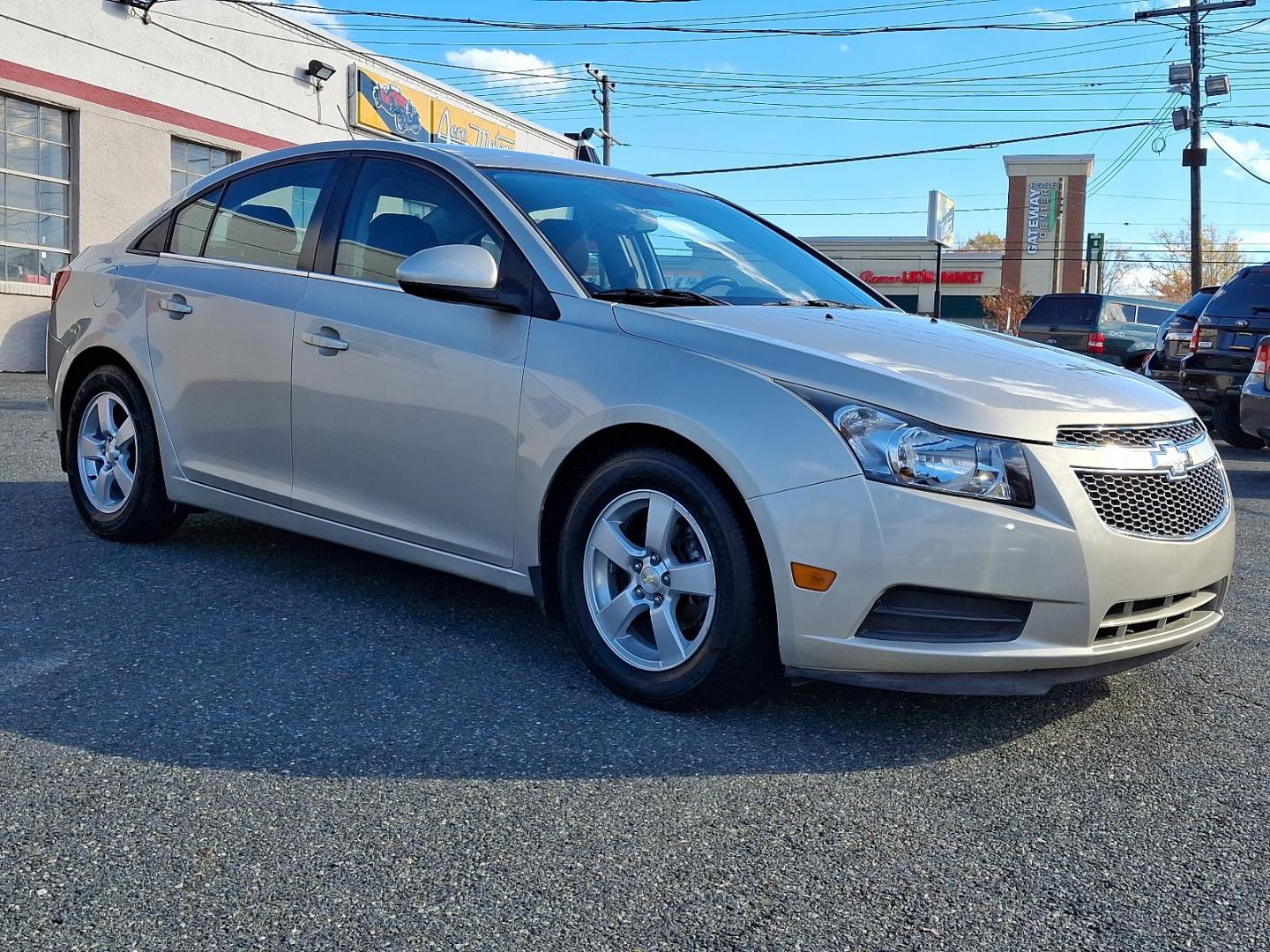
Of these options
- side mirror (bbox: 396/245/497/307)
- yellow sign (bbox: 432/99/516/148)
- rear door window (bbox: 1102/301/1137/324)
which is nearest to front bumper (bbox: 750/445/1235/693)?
side mirror (bbox: 396/245/497/307)

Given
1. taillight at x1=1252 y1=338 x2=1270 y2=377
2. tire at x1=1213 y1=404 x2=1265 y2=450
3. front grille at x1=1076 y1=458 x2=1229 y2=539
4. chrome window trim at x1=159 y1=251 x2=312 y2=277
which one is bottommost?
tire at x1=1213 y1=404 x2=1265 y2=450

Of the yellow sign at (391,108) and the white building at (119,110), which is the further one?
the yellow sign at (391,108)

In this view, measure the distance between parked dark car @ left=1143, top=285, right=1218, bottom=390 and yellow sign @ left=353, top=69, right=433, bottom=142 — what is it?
15.3 meters

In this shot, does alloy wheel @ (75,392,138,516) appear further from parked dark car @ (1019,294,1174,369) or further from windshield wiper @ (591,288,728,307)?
parked dark car @ (1019,294,1174,369)

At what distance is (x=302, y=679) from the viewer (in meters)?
3.73

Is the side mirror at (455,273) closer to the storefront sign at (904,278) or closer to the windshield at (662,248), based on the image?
the windshield at (662,248)

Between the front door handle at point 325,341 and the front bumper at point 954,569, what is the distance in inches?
69.7

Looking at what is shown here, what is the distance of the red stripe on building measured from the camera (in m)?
16.2

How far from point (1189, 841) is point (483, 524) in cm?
216

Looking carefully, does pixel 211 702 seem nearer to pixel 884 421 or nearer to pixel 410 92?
pixel 884 421

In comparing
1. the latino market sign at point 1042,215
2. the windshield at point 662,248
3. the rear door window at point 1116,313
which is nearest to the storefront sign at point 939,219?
the rear door window at point 1116,313

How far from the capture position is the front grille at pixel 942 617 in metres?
3.23

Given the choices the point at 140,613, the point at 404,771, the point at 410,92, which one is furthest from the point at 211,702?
the point at 410,92

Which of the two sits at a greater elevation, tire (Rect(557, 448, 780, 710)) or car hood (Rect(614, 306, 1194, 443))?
car hood (Rect(614, 306, 1194, 443))
